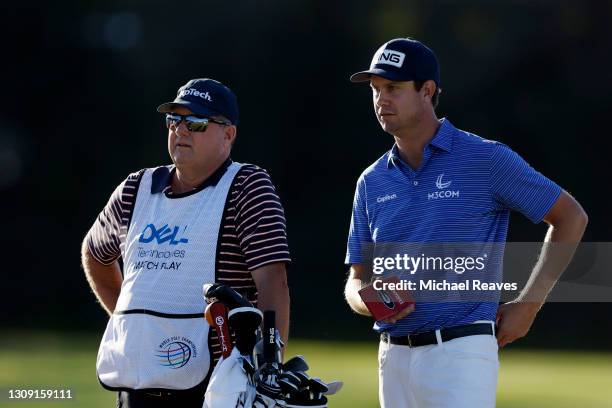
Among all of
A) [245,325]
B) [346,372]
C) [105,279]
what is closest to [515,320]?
[245,325]

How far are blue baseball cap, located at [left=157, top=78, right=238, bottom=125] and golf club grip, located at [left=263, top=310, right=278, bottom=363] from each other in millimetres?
901

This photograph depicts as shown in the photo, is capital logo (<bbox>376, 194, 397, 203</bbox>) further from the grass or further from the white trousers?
the grass

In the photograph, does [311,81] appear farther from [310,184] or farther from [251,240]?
[251,240]

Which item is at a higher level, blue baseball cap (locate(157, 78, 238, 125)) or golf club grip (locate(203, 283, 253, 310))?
blue baseball cap (locate(157, 78, 238, 125))

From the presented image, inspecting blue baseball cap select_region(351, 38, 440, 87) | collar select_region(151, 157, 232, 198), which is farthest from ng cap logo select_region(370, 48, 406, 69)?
collar select_region(151, 157, 232, 198)

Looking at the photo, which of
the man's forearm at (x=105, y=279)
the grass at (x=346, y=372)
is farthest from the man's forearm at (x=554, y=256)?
the grass at (x=346, y=372)

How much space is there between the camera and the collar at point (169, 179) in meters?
4.41

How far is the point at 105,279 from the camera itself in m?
4.95

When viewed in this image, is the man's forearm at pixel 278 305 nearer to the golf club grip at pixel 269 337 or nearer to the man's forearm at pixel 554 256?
the golf club grip at pixel 269 337

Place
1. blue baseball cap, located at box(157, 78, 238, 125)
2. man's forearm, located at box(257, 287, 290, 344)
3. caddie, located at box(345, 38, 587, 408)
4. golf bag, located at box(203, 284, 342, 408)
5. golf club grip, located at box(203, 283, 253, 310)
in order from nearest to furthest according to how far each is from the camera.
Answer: golf bag, located at box(203, 284, 342, 408), golf club grip, located at box(203, 283, 253, 310), man's forearm, located at box(257, 287, 290, 344), blue baseball cap, located at box(157, 78, 238, 125), caddie, located at box(345, 38, 587, 408)

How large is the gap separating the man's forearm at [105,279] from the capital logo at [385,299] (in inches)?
45.1

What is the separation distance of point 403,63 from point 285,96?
16.2 m

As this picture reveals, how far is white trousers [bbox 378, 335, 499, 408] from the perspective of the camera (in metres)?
4.50

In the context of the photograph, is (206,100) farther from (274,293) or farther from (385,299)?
(385,299)
